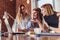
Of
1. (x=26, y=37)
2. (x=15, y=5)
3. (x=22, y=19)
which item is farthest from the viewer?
(x=15, y=5)

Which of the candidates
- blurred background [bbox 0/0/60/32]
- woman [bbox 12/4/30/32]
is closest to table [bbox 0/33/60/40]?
blurred background [bbox 0/0/60/32]

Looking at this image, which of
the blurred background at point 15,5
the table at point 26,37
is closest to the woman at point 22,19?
the blurred background at point 15,5

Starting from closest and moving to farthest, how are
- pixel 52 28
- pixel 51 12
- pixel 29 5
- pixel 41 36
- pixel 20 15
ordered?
pixel 41 36 < pixel 52 28 < pixel 51 12 < pixel 20 15 < pixel 29 5

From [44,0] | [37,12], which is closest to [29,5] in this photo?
[44,0]

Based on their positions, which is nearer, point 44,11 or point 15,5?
point 44,11

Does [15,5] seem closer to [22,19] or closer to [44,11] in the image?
[22,19]

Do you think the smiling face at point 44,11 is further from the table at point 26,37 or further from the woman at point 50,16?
the table at point 26,37

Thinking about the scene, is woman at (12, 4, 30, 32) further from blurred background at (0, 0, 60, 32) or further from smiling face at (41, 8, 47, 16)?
smiling face at (41, 8, 47, 16)

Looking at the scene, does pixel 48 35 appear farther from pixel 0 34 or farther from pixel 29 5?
pixel 29 5

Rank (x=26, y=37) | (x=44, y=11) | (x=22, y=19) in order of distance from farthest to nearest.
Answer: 1. (x=22, y=19)
2. (x=44, y=11)
3. (x=26, y=37)

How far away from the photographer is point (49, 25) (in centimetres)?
142

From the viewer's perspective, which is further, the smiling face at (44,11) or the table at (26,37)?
the smiling face at (44,11)

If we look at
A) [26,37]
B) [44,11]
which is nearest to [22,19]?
[44,11]

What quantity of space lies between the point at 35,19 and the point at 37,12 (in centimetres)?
7
